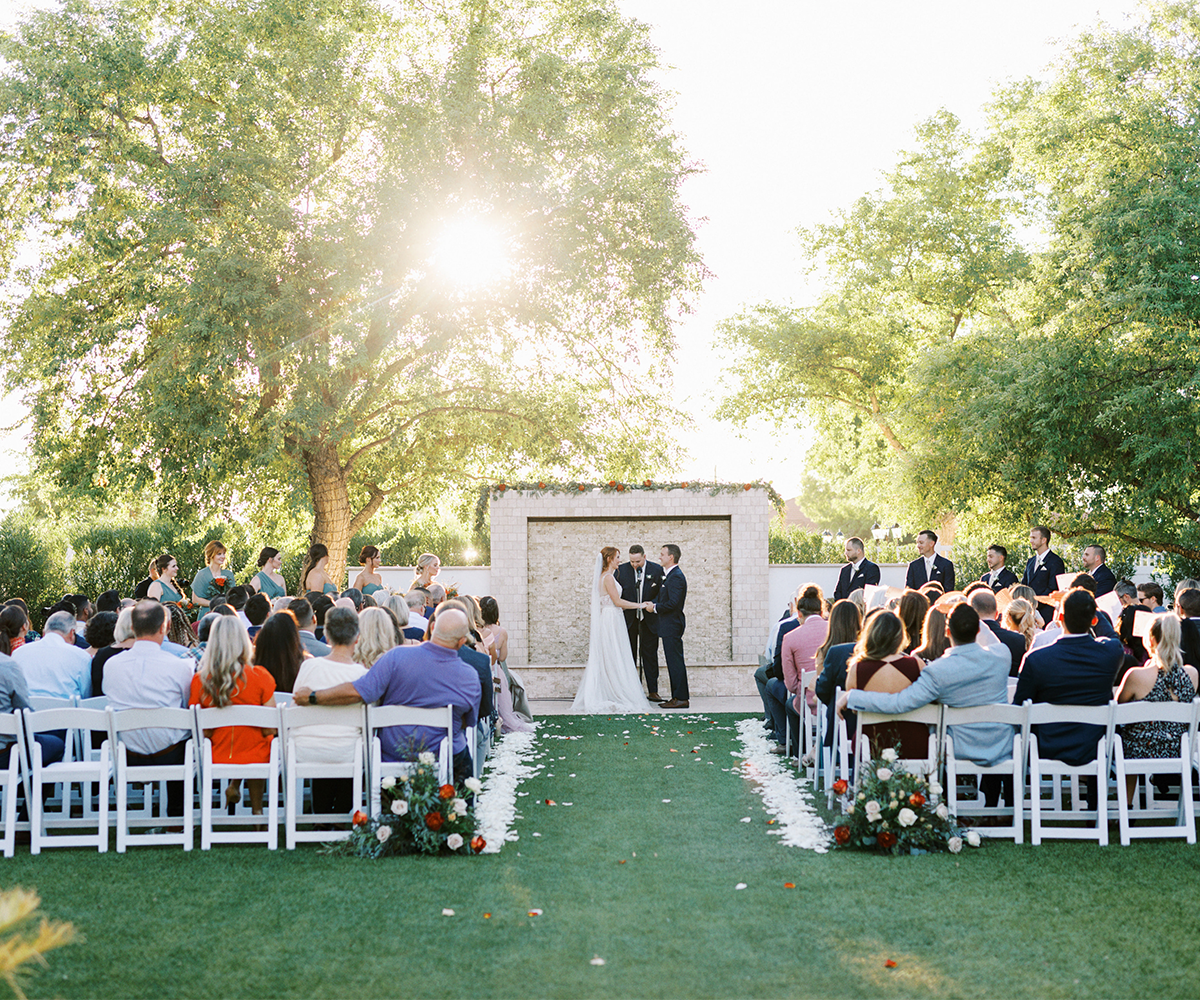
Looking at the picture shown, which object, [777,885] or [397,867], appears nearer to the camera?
[777,885]

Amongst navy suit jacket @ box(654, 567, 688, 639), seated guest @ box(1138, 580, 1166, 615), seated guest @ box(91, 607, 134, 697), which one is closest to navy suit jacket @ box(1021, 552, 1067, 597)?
seated guest @ box(1138, 580, 1166, 615)

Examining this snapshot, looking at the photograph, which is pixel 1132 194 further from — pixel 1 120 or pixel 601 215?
pixel 1 120

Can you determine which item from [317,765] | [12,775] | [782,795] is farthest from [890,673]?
[12,775]

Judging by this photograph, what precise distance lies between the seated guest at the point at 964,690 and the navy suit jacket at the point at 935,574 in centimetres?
662

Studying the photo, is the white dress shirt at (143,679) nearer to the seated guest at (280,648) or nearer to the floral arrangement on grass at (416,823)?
the seated guest at (280,648)

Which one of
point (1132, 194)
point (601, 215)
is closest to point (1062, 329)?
point (1132, 194)

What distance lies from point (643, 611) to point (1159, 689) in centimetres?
744

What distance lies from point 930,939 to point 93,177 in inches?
670

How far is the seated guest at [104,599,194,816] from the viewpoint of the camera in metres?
6.62

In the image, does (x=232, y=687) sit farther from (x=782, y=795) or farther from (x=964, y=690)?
(x=964, y=690)

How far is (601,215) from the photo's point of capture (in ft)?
64.9

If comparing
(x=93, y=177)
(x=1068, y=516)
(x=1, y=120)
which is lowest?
(x=1068, y=516)

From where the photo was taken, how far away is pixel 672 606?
1322cm

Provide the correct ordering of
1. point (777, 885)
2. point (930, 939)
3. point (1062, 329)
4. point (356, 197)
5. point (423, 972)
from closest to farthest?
point (423, 972) → point (930, 939) → point (777, 885) → point (356, 197) → point (1062, 329)
